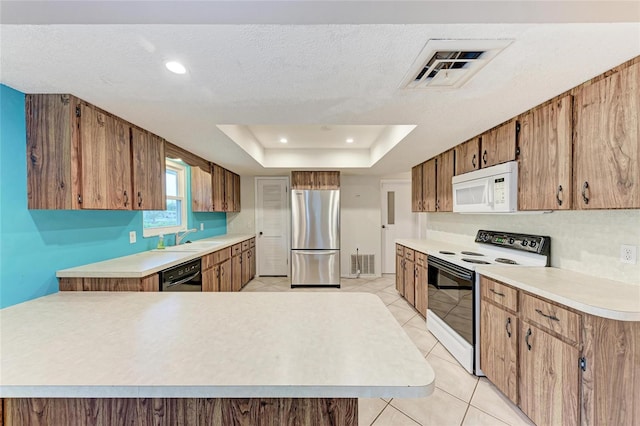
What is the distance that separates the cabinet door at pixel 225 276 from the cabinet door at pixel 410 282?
2572 mm

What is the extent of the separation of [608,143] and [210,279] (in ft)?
11.6

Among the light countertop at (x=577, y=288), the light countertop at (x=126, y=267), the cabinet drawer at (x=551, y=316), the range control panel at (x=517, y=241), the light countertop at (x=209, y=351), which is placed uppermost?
the range control panel at (x=517, y=241)

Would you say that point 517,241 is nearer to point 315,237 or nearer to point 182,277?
point 315,237

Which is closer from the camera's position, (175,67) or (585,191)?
(175,67)

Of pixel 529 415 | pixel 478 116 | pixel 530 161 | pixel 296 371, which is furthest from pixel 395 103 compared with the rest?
pixel 529 415

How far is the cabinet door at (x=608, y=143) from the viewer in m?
1.24

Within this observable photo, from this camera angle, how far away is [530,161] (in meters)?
1.85

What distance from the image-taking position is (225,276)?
3.42 m

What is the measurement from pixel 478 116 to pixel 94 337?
2.61 meters

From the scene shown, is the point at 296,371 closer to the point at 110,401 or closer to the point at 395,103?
the point at 110,401

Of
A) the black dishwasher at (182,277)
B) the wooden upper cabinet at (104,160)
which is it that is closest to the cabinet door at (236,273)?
the black dishwasher at (182,277)

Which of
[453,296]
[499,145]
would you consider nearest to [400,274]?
[453,296]

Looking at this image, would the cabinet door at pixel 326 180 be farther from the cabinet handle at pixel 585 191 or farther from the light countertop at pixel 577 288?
the cabinet handle at pixel 585 191

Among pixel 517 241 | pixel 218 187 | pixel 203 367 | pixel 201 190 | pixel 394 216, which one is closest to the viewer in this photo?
pixel 203 367
